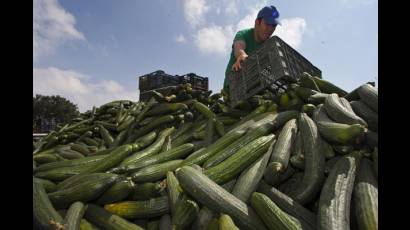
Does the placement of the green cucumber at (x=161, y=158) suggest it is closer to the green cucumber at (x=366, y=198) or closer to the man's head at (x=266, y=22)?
the green cucumber at (x=366, y=198)

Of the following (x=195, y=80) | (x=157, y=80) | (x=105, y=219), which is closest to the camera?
(x=105, y=219)

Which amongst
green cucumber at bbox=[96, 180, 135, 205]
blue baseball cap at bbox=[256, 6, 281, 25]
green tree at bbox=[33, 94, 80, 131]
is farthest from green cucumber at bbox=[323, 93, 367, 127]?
green tree at bbox=[33, 94, 80, 131]

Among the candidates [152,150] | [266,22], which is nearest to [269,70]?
[266,22]

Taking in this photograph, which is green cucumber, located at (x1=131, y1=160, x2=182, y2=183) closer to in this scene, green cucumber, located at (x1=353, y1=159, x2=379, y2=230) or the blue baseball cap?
green cucumber, located at (x1=353, y1=159, x2=379, y2=230)

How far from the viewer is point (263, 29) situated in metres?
6.36

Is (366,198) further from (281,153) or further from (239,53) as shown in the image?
(239,53)

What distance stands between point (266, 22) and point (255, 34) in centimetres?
43

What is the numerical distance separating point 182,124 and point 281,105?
1.71 m

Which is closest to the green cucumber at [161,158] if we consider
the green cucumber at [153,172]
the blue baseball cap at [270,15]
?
the green cucumber at [153,172]

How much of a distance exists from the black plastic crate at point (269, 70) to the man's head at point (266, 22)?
0.96 meters

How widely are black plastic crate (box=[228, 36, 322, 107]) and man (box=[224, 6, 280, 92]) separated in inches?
12.8

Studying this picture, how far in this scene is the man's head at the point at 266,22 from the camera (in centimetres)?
616

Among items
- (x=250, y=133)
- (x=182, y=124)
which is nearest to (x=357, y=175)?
(x=250, y=133)

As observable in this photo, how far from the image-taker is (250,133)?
3812mm
